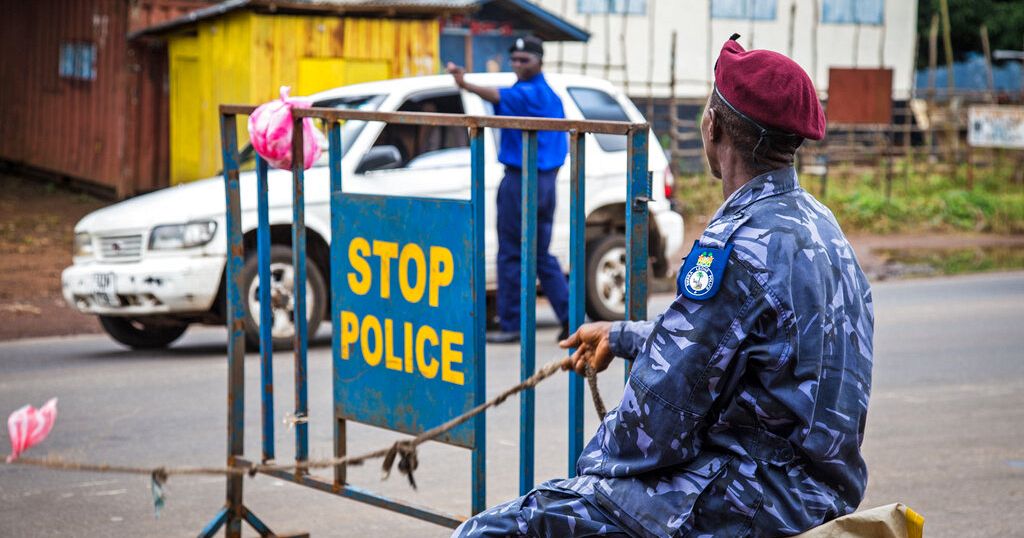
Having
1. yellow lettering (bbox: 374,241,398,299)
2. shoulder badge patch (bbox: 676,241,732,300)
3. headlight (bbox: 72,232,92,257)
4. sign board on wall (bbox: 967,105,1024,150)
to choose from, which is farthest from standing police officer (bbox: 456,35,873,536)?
sign board on wall (bbox: 967,105,1024,150)

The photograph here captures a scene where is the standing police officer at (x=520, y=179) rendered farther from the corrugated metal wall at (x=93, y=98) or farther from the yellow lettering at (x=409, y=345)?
the corrugated metal wall at (x=93, y=98)

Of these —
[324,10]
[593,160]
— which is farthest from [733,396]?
[324,10]

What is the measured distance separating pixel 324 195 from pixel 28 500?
4010mm

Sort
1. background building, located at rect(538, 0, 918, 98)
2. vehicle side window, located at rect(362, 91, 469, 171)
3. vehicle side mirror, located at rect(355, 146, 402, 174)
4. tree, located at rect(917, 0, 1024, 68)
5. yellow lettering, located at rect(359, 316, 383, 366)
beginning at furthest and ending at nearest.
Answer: tree, located at rect(917, 0, 1024, 68) → background building, located at rect(538, 0, 918, 98) → vehicle side window, located at rect(362, 91, 469, 171) → vehicle side mirror, located at rect(355, 146, 402, 174) → yellow lettering, located at rect(359, 316, 383, 366)

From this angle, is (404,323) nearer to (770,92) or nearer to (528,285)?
(528,285)

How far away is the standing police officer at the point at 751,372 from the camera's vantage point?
237 centimetres

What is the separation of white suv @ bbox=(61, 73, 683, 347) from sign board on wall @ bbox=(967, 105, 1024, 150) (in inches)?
472

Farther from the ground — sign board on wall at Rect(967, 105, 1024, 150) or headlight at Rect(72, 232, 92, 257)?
sign board on wall at Rect(967, 105, 1024, 150)

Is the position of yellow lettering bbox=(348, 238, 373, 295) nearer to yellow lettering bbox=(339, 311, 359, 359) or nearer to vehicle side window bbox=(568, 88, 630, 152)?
yellow lettering bbox=(339, 311, 359, 359)

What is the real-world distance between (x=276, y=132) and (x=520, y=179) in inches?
179

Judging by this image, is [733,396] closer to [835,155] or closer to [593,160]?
[593,160]

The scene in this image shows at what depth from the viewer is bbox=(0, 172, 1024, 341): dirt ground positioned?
10.6 metres

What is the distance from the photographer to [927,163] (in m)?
23.3

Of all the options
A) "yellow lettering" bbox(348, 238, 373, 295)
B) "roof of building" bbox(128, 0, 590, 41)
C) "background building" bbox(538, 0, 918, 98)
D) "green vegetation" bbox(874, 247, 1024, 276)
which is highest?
"background building" bbox(538, 0, 918, 98)
